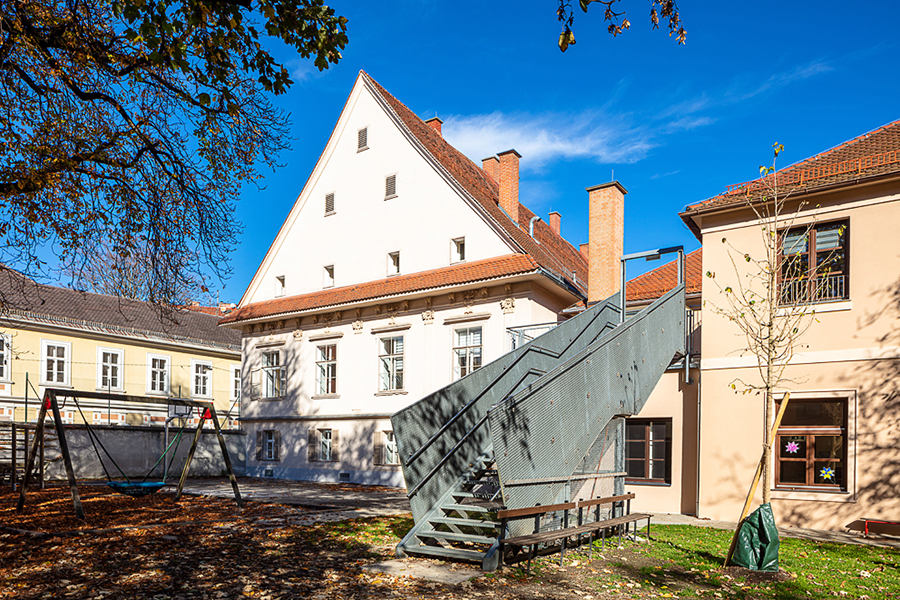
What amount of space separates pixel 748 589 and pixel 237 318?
23239 millimetres

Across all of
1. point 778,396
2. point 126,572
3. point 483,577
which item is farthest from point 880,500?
point 126,572

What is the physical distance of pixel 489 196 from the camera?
25.7 metres

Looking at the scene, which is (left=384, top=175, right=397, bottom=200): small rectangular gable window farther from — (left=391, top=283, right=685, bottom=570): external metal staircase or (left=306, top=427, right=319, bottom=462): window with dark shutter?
(left=391, top=283, right=685, bottom=570): external metal staircase

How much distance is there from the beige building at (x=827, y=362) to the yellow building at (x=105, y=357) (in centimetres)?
1891

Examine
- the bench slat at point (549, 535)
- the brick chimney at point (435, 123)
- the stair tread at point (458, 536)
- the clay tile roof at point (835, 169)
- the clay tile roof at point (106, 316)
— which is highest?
the brick chimney at point (435, 123)

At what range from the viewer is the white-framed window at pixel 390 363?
926 inches

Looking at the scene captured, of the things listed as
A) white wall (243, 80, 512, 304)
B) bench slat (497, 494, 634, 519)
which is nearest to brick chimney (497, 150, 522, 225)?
white wall (243, 80, 512, 304)

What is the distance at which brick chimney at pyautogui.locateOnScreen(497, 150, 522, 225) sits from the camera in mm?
25312

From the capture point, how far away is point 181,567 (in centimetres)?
834

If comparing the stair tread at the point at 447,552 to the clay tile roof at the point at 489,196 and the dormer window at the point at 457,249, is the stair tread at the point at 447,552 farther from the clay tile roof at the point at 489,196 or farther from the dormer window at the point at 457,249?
the dormer window at the point at 457,249

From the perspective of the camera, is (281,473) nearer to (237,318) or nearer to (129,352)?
(237,318)

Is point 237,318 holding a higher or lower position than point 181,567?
higher

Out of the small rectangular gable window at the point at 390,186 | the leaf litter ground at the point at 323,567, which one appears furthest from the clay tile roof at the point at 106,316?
the leaf litter ground at the point at 323,567

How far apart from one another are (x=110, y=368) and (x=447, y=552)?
2797 centimetres
